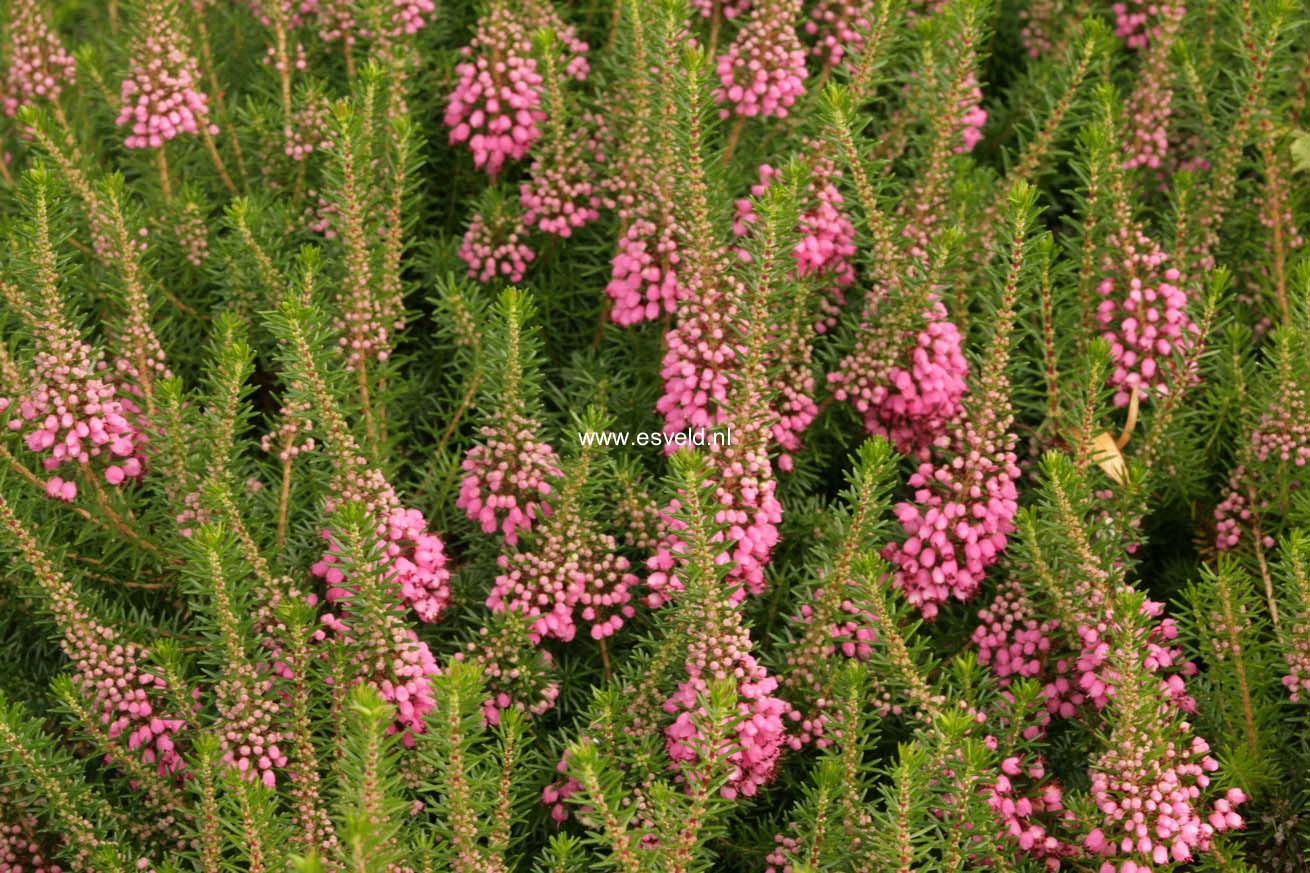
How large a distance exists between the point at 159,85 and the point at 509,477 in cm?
125

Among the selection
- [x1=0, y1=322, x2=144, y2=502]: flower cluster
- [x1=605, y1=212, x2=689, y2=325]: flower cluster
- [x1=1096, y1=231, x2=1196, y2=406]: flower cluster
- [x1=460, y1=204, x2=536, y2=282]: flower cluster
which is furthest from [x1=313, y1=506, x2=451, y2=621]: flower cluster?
[x1=1096, y1=231, x2=1196, y2=406]: flower cluster

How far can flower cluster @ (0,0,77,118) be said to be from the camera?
3549 mm

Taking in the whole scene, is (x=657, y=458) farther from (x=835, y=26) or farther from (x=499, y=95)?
(x=835, y=26)

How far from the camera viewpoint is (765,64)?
128 inches

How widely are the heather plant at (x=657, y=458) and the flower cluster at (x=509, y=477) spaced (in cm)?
1

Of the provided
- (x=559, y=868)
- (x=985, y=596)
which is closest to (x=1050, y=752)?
(x=985, y=596)

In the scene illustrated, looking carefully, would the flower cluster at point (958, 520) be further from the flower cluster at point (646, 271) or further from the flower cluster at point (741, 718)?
the flower cluster at point (646, 271)

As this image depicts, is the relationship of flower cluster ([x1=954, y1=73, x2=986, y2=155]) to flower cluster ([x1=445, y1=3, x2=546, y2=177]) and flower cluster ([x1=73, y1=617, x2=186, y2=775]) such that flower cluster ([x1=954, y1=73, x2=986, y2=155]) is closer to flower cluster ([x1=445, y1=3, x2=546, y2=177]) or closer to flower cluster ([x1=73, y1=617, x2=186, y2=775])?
flower cluster ([x1=445, y1=3, x2=546, y2=177])

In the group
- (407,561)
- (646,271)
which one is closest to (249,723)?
(407,561)

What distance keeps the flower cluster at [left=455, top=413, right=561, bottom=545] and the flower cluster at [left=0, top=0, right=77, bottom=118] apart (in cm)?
154

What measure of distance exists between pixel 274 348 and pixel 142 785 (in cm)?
110

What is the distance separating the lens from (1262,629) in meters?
3.17

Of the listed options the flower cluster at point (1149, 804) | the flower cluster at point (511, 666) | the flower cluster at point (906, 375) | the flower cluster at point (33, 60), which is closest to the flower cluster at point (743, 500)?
the flower cluster at point (511, 666)

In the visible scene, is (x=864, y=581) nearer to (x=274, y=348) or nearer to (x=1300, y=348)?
(x=1300, y=348)
